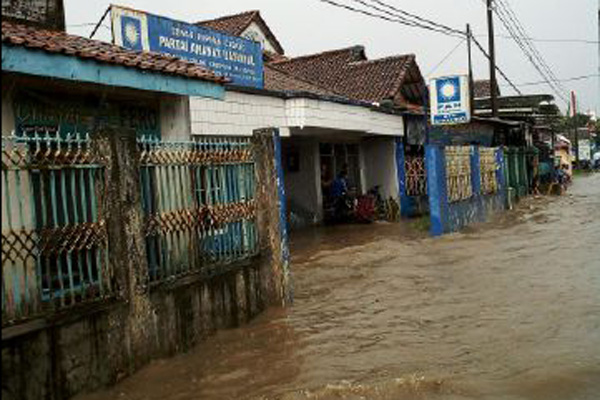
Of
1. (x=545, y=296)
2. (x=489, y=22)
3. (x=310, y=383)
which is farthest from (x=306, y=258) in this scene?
(x=489, y=22)

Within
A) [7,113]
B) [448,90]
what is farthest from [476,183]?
[7,113]

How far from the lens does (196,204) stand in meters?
6.70

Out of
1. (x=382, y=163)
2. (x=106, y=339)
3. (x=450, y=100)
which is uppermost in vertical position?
(x=450, y=100)

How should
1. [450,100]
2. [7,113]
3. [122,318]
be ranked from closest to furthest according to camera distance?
[122,318]
[7,113]
[450,100]

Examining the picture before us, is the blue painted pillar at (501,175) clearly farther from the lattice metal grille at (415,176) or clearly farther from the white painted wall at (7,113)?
the white painted wall at (7,113)

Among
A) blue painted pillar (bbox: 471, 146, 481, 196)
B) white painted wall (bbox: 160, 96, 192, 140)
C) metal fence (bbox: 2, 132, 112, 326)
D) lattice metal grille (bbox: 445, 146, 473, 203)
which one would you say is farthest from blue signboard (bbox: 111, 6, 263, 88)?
blue painted pillar (bbox: 471, 146, 481, 196)

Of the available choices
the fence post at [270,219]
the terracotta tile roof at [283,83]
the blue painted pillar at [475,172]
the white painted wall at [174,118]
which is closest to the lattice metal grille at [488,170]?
the blue painted pillar at [475,172]

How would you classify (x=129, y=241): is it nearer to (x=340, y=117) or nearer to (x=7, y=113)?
(x=7, y=113)

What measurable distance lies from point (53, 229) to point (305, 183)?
15.3 m

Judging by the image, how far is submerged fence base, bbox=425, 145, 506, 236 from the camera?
14.7m

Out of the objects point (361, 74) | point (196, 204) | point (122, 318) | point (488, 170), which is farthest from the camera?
point (361, 74)

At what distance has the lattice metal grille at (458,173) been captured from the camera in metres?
15.5

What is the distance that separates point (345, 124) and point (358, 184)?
6067 mm

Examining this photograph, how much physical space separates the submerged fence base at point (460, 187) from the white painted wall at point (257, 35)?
13.1 m
